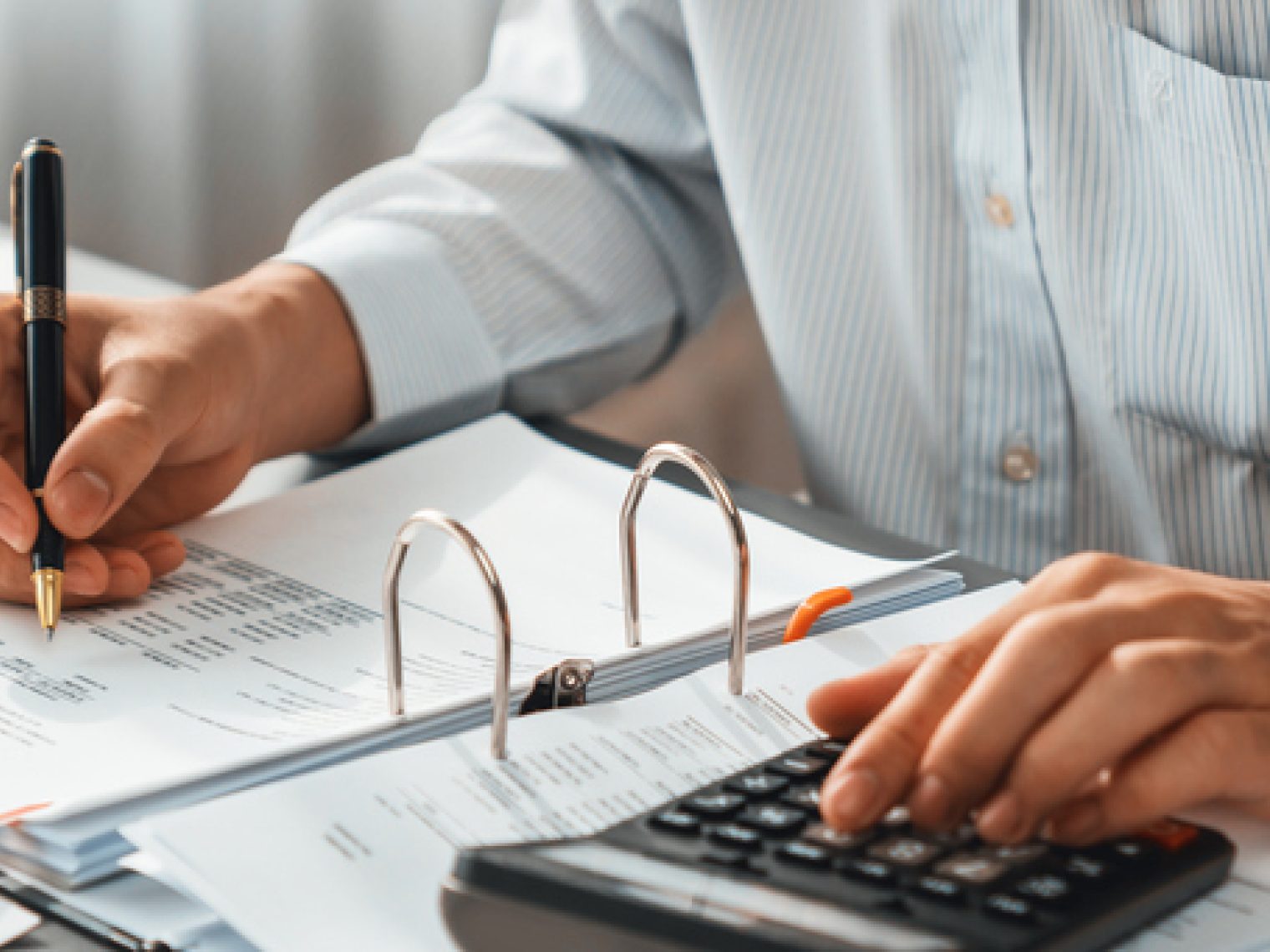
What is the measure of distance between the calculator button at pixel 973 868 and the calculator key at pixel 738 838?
0.14 feet

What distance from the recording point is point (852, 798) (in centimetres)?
36

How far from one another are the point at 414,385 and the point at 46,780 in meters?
Answer: 0.40

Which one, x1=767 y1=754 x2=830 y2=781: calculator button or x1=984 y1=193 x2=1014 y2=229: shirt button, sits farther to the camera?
x1=984 y1=193 x2=1014 y2=229: shirt button

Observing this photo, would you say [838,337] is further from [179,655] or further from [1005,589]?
[179,655]

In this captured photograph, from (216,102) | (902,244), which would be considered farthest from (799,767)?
(216,102)

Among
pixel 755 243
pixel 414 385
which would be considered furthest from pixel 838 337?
pixel 414 385

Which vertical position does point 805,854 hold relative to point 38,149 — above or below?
below

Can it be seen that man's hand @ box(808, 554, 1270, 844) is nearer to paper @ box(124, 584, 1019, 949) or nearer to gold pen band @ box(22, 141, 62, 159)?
paper @ box(124, 584, 1019, 949)

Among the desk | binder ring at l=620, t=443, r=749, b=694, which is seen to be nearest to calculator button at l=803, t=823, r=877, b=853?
binder ring at l=620, t=443, r=749, b=694

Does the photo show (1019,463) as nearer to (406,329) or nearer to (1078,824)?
(406,329)

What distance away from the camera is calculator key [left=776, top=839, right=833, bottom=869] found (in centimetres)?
35

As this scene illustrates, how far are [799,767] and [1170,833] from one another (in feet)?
0.31

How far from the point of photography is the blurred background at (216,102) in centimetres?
147

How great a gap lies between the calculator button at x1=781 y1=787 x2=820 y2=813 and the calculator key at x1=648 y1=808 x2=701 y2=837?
3cm
